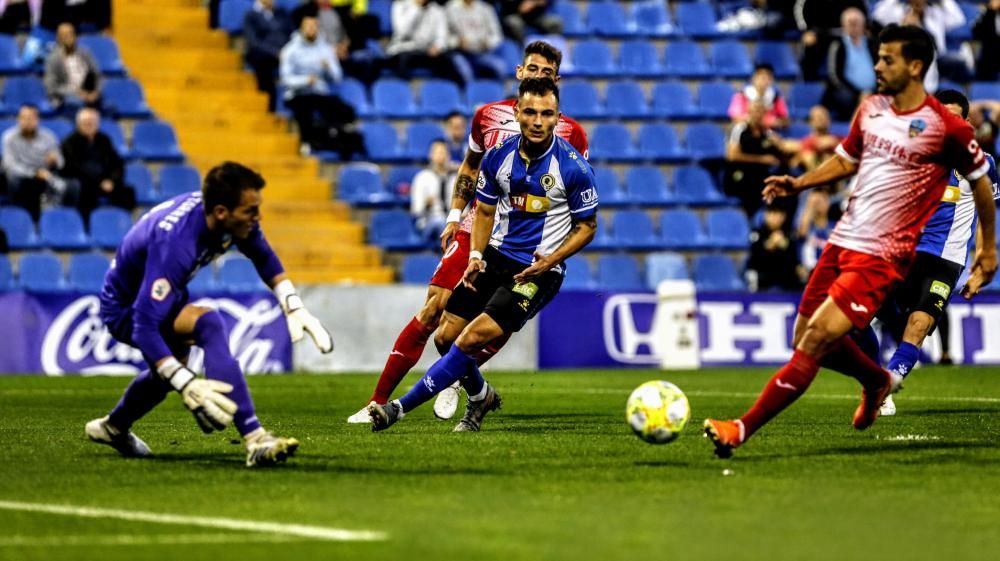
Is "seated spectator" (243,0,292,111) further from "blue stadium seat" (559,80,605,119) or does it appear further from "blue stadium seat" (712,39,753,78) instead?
"blue stadium seat" (712,39,753,78)

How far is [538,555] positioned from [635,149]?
61.1 feet

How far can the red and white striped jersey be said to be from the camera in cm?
923

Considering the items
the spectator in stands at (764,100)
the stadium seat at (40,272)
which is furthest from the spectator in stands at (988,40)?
the stadium seat at (40,272)

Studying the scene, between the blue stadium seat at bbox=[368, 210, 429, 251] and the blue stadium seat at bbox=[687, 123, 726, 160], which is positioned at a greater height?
the blue stadium seat at bbox=[687, 123, 726, 160]

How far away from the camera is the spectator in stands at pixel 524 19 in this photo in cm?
2494

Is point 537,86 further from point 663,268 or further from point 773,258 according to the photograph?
point 663,268

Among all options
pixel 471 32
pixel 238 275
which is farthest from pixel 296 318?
pixel 471 32

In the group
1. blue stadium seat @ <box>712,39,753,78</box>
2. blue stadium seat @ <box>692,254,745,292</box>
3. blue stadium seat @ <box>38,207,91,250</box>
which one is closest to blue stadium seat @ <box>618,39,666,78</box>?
blue stadium seat @ <box>712,39,753,78</box>

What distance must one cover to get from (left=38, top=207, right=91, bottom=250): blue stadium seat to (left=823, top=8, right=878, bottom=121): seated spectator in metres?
11.3

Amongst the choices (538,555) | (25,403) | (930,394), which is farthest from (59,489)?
(930,394)

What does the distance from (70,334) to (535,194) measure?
10.00 m

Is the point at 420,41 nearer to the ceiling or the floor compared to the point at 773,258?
nearer to the ceiling

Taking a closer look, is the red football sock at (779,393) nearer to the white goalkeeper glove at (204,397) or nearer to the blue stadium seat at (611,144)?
the white goalkeeper glove at (204,397)

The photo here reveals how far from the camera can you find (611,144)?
943 inches
